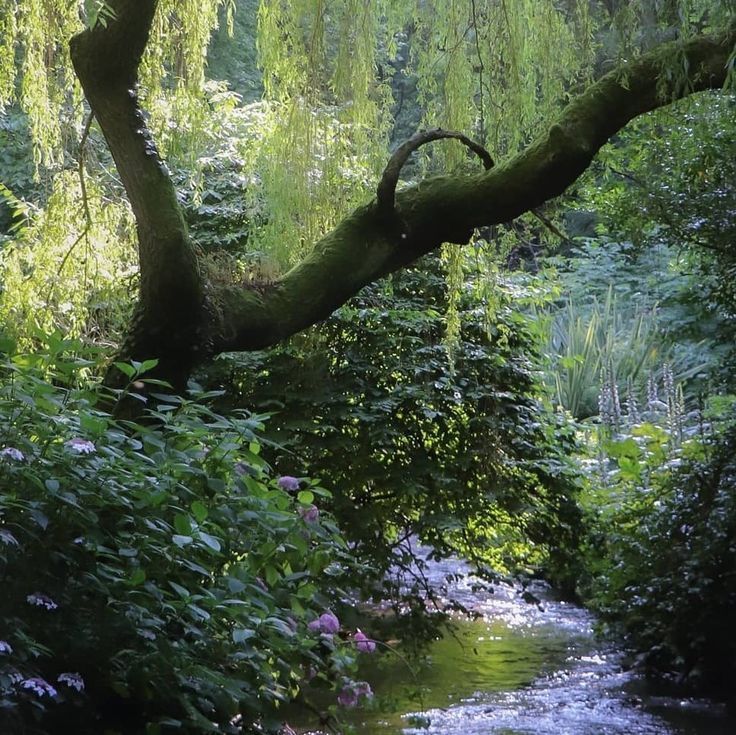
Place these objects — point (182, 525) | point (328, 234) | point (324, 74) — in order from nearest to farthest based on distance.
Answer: point (182, 525), point (328, 234), point (324, 74)

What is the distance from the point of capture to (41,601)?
188cm

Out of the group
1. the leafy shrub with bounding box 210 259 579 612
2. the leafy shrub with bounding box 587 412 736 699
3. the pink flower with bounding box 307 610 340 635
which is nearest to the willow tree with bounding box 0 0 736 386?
the leafy shrub with bounding box 210 259 579 612

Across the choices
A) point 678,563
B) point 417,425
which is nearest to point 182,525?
point 417,425

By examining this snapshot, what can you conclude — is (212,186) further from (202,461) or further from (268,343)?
(202,461)

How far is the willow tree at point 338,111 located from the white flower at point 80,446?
4.79ft

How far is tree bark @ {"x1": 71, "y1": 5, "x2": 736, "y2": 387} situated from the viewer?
11.4 ft

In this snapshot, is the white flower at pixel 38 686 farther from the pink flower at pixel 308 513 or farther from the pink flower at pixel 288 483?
the pink flower at pixel 288 483

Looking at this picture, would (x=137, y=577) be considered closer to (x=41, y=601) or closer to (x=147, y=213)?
(x=41, y=601)

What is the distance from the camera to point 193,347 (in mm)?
3566

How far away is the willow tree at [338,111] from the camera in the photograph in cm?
351

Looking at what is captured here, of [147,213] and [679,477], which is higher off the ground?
[147,213]

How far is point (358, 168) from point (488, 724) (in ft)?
9.20

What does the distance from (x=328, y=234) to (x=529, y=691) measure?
123 inches

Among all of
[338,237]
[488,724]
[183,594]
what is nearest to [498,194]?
[338,237]
